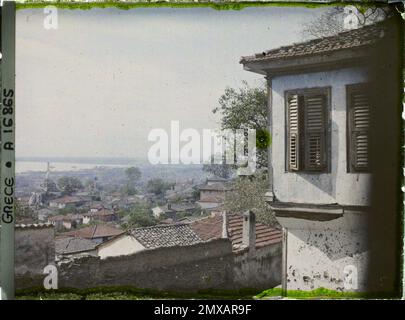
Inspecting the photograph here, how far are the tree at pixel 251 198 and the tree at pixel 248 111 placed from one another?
0.60ft

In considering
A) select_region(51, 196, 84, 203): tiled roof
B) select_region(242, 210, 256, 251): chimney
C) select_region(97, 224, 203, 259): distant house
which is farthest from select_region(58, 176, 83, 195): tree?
select_region(242, 210, 256, 251): chimney

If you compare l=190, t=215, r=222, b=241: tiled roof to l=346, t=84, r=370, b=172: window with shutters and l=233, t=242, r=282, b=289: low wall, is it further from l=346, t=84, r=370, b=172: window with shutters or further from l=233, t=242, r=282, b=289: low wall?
l=346, t=84, r=370, b=172: window with shutters

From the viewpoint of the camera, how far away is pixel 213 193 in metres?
5.36

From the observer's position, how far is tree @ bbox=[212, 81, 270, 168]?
5.35 metres

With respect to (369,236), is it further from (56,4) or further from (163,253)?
(56,4)

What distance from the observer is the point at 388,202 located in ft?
17.4

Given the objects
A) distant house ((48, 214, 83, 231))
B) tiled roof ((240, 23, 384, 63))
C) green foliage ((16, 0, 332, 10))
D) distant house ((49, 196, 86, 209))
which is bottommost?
distant house ((48, 214, 83, 231))

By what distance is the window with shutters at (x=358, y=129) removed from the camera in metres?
5.24

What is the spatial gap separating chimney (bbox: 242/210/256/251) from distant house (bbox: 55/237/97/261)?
62.2 inches

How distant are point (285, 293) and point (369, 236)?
3.51 ft

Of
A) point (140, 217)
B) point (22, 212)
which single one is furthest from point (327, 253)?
point (22, 212)

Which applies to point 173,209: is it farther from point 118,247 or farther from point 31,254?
point 31,254

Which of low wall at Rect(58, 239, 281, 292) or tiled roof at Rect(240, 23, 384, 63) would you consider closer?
tiled roof at Rect(240, 23, 384, 63)

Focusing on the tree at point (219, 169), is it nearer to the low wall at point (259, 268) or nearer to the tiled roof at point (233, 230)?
the tiled roof at point (233, 230)
